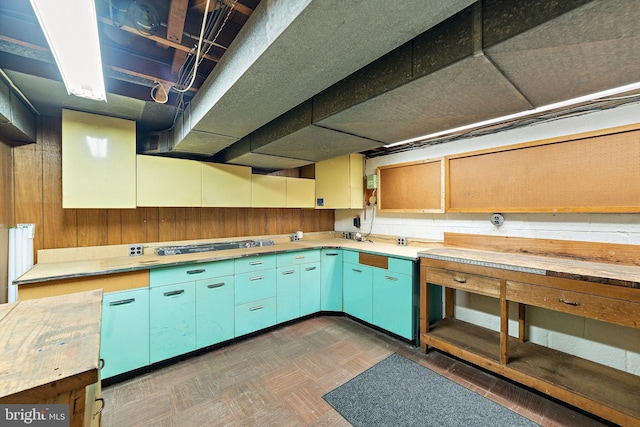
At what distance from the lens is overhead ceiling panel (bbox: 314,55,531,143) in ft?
3.90

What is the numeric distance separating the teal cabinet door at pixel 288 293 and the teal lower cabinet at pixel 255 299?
0.07 m

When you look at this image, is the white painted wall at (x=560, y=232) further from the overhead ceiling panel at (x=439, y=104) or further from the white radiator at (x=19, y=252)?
the white radiator at (x=19, y=252)

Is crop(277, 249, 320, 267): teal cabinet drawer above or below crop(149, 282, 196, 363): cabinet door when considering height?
above

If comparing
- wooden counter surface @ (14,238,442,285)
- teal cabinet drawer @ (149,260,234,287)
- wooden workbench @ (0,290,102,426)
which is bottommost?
teal cabinet drawer @ (149,260,234,287)

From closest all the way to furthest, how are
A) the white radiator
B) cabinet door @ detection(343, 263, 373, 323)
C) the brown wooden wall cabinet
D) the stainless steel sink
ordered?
the brown wooden wall cabinet < the white radiator < the stainless steel sink < cabinet door @ detection(343, 263, 373, 323)

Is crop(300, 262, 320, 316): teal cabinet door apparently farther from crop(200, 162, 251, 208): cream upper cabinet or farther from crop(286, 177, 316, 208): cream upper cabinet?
crop(200, 162, 251, 208): cream upper cabinet

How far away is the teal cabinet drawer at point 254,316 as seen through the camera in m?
2.78

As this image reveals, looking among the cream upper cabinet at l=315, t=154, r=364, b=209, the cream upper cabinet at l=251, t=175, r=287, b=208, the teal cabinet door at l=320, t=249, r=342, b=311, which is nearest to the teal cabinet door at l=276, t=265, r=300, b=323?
the teal cabinet door at l=320, t=249, r=342, b=311

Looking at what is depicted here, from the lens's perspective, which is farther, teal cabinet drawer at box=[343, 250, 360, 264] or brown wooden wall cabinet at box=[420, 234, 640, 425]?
teal cabinet drawer at box=[343, 250, 360, 264]

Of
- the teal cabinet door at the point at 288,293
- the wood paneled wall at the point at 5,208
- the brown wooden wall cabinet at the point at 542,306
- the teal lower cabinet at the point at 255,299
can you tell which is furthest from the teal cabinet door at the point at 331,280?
the wood paneled wall at the point at 5,208

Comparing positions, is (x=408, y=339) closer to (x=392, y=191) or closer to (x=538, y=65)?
(x=392, y=191)

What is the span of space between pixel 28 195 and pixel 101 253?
739 mm

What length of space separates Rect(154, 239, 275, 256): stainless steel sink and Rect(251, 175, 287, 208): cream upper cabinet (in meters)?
0.50

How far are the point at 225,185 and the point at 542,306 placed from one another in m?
3.12
